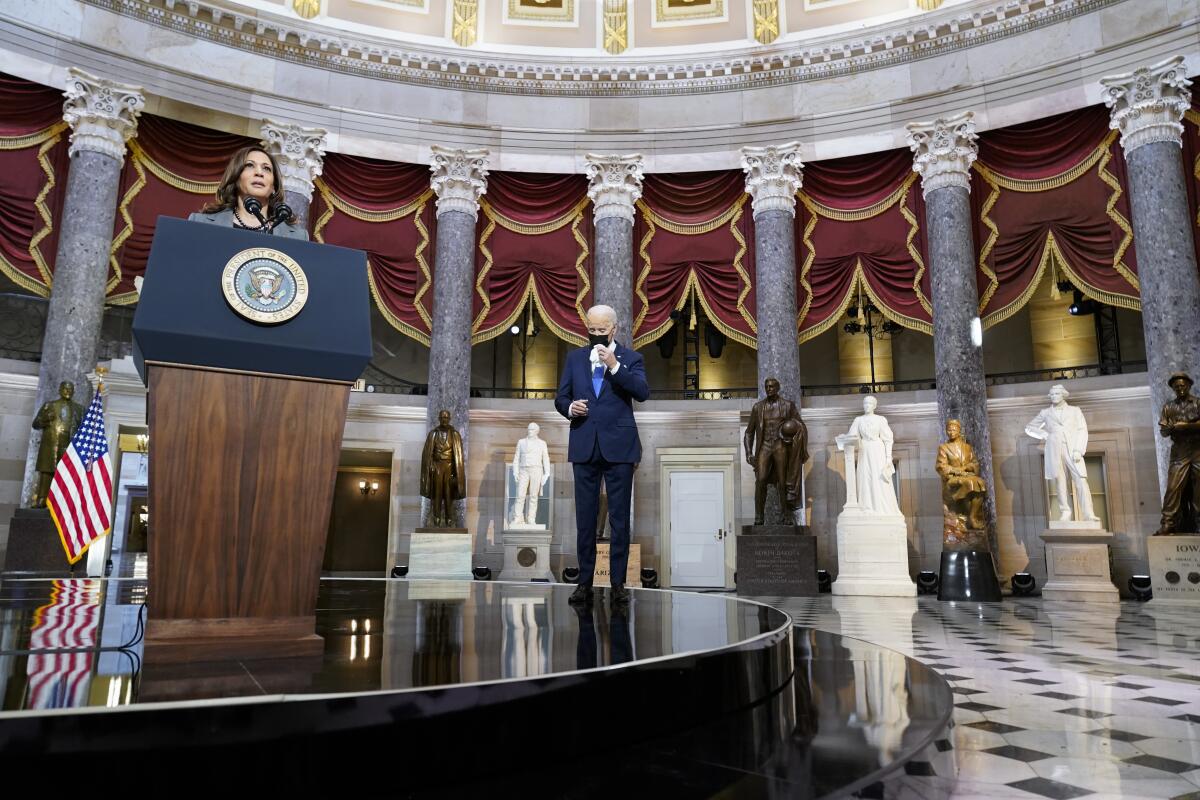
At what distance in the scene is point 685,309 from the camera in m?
19.0

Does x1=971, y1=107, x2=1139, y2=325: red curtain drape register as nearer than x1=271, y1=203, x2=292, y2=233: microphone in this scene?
No

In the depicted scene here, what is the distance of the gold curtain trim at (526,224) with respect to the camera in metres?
15.1

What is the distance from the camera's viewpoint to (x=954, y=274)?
43.1ft

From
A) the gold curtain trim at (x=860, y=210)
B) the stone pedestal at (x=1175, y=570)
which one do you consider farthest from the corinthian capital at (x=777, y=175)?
the stone pedestal at (x=1175, y=570)

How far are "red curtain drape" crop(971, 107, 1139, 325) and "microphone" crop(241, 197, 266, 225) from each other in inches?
500

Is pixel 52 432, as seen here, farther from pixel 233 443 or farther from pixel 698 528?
pixel 233 443

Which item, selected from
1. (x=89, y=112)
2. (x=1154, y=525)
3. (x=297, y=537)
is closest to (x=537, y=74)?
(x=89, y=112)

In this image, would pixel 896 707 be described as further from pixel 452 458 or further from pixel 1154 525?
pixel 1154 525

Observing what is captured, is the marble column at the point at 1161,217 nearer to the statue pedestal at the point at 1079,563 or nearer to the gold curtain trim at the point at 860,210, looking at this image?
the statue pedestal at the point at 1079,563

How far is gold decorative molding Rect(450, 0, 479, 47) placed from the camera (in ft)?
49.8

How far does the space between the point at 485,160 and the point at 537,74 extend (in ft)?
6.50

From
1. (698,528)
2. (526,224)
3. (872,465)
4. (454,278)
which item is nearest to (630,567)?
(698,528)

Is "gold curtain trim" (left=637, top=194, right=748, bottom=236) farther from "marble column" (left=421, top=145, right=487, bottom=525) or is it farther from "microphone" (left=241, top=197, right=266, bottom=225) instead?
"microphone" (left=241, top=197, right=266, bottom=225)

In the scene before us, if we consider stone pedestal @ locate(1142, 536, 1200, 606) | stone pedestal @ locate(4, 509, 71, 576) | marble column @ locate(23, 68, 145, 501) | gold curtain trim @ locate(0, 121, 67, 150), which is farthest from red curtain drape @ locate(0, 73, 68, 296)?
stone pedestal @ locate(1142, 536, 1200, 606)
